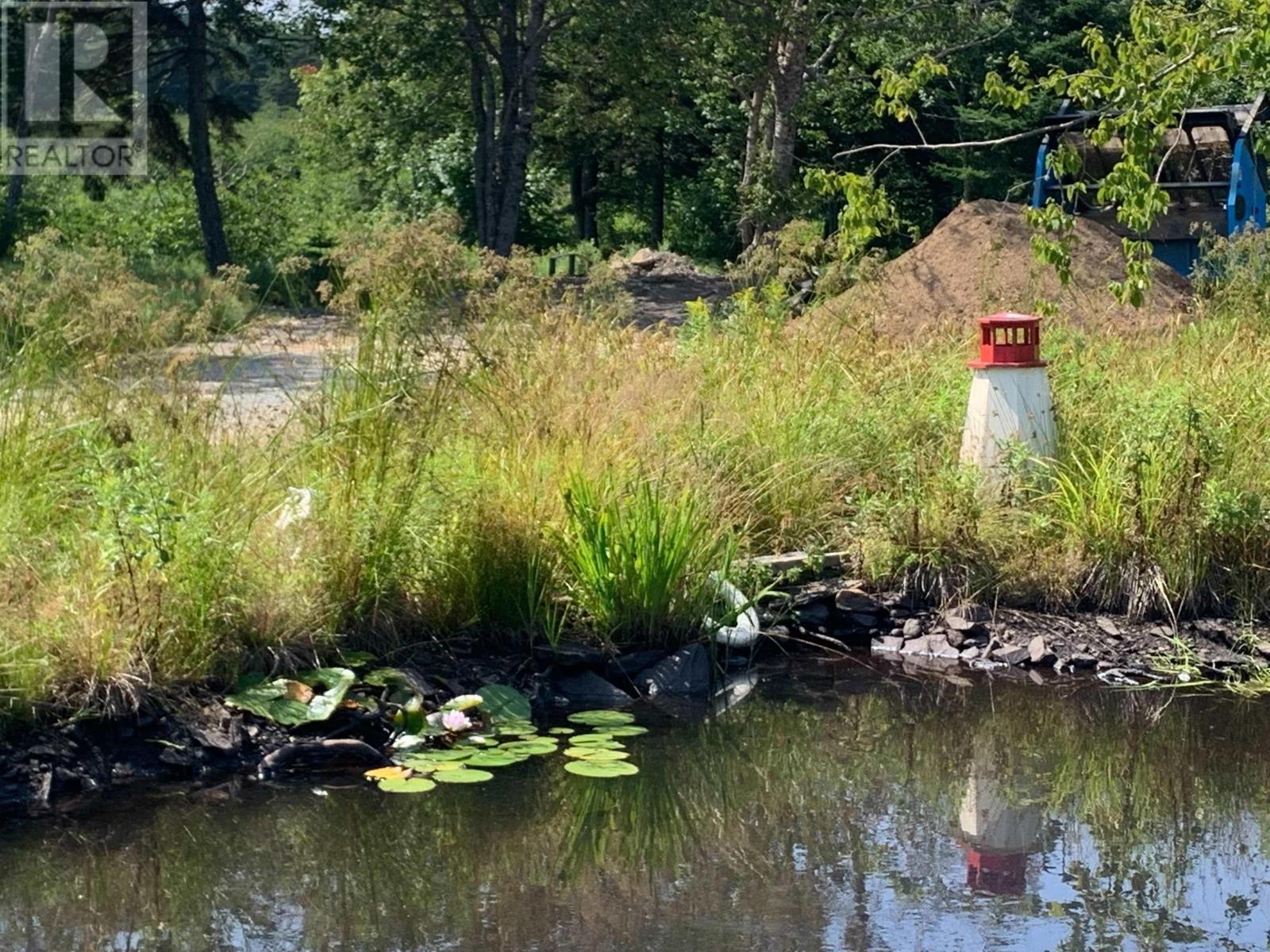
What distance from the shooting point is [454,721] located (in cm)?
641

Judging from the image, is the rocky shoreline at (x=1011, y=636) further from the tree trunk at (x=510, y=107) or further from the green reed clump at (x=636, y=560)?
the tree trunk at (x=510, y=107)

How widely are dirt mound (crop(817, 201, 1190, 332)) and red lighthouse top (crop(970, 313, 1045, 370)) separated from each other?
1.60 m

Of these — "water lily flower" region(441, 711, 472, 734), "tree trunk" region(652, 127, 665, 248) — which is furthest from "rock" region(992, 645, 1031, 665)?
"tree trunk" region(652, 127, 665, 248)

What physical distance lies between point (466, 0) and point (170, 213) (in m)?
10.8

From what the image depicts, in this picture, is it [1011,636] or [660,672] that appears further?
[1011,636]

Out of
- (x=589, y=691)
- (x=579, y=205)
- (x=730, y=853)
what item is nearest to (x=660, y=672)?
(x=589, y=691)

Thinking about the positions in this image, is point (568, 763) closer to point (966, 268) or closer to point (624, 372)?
point (624, 372)

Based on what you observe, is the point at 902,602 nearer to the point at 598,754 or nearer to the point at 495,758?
the point at 598,754

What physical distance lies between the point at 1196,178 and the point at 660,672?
13.4 metres

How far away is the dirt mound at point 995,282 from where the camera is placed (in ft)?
35.8

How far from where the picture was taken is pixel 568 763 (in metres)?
6.16

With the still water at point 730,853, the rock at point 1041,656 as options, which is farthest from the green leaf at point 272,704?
the rock at point 1041,656

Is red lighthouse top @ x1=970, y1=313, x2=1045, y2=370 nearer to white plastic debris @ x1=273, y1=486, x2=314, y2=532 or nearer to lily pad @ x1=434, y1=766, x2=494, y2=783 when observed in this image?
white plastic debris @ x1=273, y1=486, x2=314, y2=532

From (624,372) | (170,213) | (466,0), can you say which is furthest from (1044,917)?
A: (170,213)
